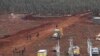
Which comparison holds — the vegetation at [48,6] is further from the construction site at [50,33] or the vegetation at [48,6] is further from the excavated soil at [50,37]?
the excavated soil at [50,37]

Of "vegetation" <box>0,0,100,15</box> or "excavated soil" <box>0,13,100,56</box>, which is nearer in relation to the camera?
"excavated soil" <box>0,13,100,56</box>

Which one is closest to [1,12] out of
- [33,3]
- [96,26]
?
[33,3]

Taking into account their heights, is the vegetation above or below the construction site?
above

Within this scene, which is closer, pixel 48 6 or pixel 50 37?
pixel 50 37

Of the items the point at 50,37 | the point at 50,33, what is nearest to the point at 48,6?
the point at 50,33

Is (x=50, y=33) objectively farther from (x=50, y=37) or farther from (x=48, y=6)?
(x=48, y=6)

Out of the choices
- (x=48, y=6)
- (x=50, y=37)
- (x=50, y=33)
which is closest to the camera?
(x=50, y=37)

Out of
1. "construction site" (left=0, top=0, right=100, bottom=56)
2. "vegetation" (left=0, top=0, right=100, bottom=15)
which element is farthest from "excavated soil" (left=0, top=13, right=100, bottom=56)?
"vegetation" (left=0, top=0, right=100, bottom=15)

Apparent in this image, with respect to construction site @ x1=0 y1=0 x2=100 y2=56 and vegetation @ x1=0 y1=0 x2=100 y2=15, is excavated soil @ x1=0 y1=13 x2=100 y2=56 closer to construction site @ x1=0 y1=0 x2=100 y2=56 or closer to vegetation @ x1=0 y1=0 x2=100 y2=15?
construction site @ x1=0 y1=0 x2=100 y2=56

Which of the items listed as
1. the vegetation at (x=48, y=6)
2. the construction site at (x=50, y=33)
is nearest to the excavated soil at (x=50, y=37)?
the construction site at (x=50, y=33)
